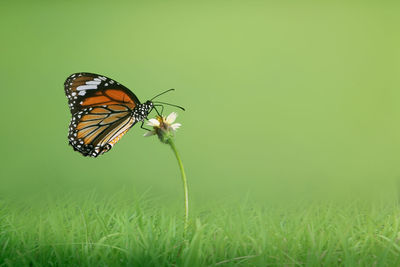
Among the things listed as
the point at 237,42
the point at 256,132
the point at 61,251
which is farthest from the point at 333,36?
the point at 61,251

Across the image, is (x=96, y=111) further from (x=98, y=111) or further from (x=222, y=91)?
(x=222, y=91)

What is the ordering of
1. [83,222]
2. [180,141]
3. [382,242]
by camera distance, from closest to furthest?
[382,242] → [83,222] → [180,141]

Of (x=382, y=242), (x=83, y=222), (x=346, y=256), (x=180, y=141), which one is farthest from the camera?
(x=180, y=141)

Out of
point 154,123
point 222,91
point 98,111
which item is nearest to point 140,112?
point 98,111

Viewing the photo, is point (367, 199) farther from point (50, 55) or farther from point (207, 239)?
point (50, 55)

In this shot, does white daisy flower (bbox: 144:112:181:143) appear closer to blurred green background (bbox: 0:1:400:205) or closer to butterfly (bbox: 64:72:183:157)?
butterfly (bbox: 64:72:183:157)

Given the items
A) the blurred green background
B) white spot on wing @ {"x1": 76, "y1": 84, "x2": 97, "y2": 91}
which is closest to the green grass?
the blurred green background

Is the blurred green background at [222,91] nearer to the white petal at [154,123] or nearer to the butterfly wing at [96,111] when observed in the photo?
the butterfly wing at [96,111]

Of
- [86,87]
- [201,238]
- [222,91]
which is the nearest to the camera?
[201,238]
